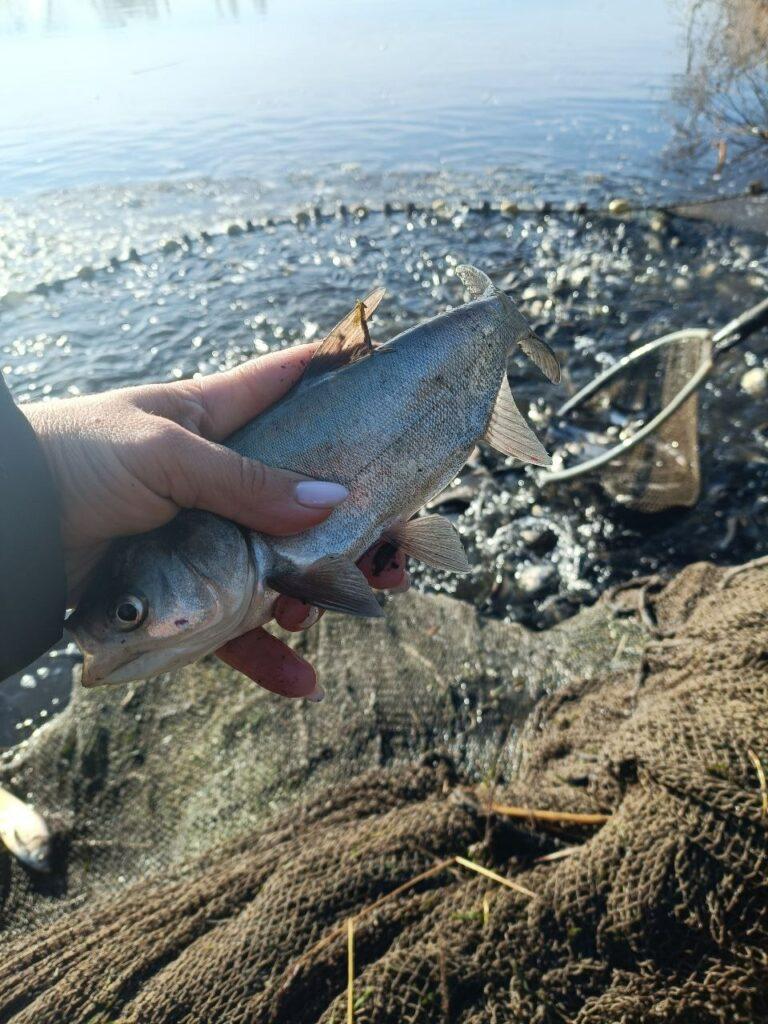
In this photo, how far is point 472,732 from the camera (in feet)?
15.0

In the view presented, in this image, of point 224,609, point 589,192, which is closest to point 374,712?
point 224,609

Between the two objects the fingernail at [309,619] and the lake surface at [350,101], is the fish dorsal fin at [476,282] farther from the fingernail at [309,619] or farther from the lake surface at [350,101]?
the lake surface at [350,101]

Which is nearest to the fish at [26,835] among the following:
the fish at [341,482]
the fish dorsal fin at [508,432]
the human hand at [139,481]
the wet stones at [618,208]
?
the human hand at [139,481]

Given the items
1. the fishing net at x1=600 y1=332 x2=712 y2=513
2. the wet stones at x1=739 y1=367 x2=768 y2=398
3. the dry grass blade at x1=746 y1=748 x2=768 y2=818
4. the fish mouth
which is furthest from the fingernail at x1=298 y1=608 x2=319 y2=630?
the wet stones at x1=739 y1=367 x2=768 y2=398

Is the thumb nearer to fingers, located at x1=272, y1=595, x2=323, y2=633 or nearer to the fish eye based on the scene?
fingers, located at x1=272, y1=595, x2=323, y2=633

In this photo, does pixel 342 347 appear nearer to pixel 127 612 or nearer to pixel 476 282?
pixel 476 282

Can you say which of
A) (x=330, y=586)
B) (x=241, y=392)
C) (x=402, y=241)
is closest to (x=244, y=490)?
(x=330, y=586)

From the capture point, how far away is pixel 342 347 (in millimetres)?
3264

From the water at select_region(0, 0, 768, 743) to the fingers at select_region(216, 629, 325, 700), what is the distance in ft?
9.73

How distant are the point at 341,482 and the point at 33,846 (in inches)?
115

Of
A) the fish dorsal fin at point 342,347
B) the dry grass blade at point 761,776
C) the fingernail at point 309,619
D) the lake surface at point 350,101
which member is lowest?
the dry grass blade at point 761,776

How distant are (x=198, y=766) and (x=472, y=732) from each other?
6.09 feet

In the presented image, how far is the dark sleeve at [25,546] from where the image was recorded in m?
2.45

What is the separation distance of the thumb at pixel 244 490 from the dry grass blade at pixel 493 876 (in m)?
1.75
